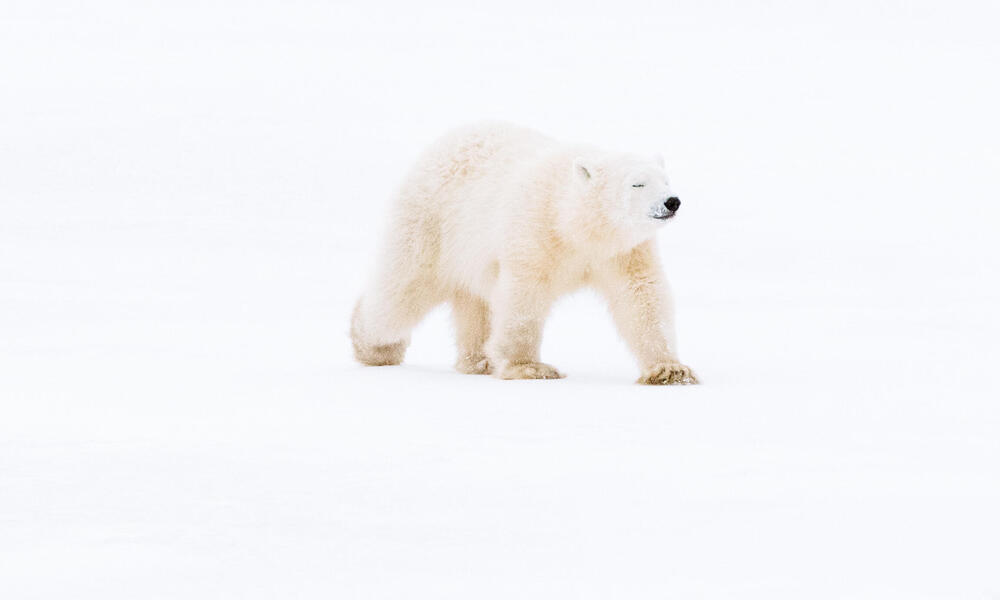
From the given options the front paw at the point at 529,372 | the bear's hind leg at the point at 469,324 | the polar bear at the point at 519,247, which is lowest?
the front paw at the point at 529,372

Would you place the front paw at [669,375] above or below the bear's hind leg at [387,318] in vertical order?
below

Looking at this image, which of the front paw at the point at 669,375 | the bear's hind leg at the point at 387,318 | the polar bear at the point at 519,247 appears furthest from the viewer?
the bear's hind leg at the point at 387,318

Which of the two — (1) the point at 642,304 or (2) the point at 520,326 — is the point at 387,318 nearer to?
(2) the point at 520,326

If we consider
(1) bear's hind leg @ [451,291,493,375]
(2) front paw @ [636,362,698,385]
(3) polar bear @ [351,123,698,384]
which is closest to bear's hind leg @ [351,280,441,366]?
(3) polar bear @ [351,123,698,384]

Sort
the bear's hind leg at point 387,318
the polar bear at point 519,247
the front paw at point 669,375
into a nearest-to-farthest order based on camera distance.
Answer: the front paw at point 669,375 → the polar bear at point 519,247 → the bear's hind leg at point 387,318

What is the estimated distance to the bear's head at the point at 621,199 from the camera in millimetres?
5738

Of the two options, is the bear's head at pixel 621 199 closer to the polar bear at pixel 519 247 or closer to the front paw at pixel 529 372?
the polar bear at pixel 519 247

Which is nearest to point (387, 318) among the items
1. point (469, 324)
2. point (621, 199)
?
point (469, 324)

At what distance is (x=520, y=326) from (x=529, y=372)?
9.4 inches

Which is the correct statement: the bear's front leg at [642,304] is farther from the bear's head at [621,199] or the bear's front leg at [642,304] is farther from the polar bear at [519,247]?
the bear's head at [621,199]

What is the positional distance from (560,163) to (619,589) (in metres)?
3.97

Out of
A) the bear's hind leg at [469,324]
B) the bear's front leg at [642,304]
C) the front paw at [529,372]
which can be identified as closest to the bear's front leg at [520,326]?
the front paw at [529,372]

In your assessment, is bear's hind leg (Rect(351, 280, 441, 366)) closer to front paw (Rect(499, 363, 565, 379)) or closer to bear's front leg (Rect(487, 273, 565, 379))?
bear's front leg (Rect(487, 273, 565, 379))

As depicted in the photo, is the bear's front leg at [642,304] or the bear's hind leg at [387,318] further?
the bear's hind leg at [387,318]
